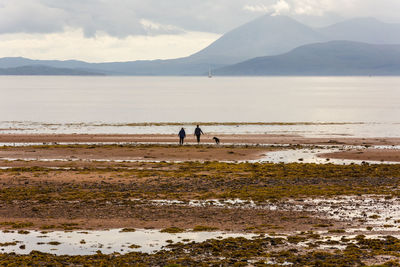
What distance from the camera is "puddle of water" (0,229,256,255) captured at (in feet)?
65.3

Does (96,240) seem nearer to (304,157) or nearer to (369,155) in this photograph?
(304,157)

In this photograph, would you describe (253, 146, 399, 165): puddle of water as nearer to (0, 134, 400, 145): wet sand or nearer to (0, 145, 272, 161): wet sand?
(0, 145, 272, 161): wet sand

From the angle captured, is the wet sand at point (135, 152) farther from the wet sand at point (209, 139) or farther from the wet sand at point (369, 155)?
the wet sand at point (209, 139)

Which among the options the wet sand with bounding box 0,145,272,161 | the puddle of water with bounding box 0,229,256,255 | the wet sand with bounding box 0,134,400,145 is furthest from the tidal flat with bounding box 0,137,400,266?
the wet sand with bounding box 0,134,400,145

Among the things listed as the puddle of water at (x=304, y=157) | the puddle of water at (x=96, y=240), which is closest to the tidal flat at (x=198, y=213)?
the puddle of water at (x=96, y=240)

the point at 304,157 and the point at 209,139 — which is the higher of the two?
the point at 209,139

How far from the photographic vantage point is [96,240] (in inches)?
834

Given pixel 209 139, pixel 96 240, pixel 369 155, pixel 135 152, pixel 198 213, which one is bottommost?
pixel 96 240

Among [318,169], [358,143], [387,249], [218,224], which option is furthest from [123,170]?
[358,143]

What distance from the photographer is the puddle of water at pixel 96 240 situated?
19.9m

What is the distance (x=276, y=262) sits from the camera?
18.3 metres

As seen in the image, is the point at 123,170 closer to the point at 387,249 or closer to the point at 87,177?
the point at 87,177

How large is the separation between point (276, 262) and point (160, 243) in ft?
14.5

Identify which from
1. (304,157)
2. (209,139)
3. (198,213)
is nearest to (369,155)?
(304,157)
